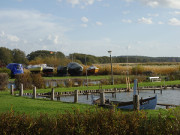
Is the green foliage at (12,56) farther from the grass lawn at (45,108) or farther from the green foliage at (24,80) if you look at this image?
the grass lawn at (45,108)

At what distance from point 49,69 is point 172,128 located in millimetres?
54647

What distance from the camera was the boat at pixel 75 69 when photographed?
60.1m

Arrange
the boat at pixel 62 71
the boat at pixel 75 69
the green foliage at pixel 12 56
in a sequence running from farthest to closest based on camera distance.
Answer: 1. the green foliage at pixel 12 56
2. the boat at pixel 62 71
3. the boat at pixel 75 69

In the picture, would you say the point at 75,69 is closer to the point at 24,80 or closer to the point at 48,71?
the point at 48,71

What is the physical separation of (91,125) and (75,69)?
5168 centimetres

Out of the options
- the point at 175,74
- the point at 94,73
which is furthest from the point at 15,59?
the point at 175,74

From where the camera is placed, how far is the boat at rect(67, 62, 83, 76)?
60075 millimetres

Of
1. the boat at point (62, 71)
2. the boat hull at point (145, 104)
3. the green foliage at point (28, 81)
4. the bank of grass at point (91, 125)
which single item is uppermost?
the boat at point (62, 71)

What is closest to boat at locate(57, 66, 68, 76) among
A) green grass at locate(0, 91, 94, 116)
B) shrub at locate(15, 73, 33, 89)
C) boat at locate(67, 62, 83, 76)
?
boat at locate(67, 62, 83, 76)

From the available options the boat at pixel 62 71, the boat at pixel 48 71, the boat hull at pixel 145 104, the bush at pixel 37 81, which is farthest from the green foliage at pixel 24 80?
the boat at pixel 48 71

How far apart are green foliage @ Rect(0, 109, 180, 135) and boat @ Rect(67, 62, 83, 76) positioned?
51.0 metres

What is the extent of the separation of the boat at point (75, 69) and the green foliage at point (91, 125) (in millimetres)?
50995

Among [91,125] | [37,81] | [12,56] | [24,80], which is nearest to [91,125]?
[91,125]

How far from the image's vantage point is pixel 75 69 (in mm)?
60188
